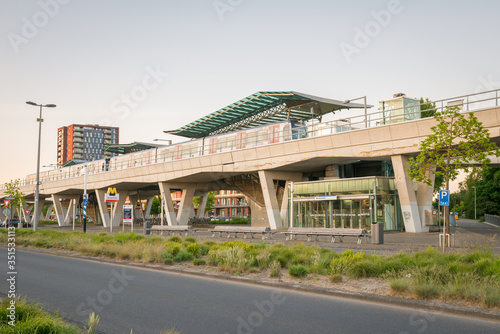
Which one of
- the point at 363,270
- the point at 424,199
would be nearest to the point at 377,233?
the point at 424,199

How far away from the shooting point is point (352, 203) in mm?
32438

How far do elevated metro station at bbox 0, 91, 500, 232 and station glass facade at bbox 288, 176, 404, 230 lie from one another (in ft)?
0.23

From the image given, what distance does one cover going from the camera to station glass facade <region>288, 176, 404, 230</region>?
103 ft

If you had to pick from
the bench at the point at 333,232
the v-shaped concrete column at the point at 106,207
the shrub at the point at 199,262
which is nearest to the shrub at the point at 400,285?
the shrub at the point at 199,262

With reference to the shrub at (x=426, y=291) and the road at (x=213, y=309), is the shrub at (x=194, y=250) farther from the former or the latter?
the shrub at (x=426, y=291)

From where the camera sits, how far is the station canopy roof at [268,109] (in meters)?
41.0

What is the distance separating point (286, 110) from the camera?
144 feet

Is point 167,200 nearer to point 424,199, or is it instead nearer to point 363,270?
point 424,199

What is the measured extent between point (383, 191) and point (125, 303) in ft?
84.7

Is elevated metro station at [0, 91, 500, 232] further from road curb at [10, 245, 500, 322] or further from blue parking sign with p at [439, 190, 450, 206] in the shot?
road curb at [10, 245, 500, 322]

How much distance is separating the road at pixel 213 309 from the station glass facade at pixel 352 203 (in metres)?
21.5

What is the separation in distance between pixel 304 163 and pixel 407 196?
30.4 ft

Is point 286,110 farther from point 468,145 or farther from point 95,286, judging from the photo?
point 95,286

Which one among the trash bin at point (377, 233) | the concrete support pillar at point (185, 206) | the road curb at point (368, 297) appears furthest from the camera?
the concrete support pillar at point (185, 206)
